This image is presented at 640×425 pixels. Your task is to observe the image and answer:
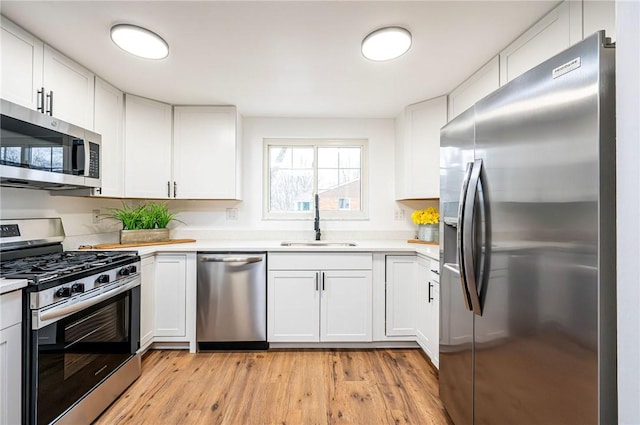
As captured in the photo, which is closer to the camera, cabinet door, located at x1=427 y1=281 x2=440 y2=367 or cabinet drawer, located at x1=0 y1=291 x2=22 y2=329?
cabinet drawer, located at x1=0 y1=291 x2=22 y2=329

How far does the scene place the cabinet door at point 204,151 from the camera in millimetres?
2783

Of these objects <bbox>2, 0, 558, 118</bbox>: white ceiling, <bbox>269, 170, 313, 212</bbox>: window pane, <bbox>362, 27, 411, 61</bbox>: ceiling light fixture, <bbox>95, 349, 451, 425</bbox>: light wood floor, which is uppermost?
<bbox>2, 0, 558, 118</bbox>: white ceiling

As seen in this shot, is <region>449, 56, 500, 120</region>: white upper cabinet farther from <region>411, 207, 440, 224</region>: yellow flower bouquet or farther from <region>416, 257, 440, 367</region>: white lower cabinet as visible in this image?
<region>416, 257, 440, 367</region>: white lower cabinet

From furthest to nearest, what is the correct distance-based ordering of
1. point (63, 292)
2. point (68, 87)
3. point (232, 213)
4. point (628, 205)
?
Result: point (232, 213), point (68, 87), point (63, 292), point (628, 205)

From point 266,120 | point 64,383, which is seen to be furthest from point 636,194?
point 266,120

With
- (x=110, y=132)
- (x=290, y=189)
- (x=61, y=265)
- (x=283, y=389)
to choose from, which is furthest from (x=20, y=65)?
(x=283, y=389)

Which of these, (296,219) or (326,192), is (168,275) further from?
(326,192)

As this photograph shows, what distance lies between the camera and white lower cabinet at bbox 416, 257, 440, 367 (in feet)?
6.76

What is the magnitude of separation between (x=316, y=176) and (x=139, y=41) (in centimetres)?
191

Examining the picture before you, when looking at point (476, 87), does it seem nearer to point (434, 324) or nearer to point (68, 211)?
point (434, 324)

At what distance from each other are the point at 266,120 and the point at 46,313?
7.98ft

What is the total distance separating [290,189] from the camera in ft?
10.5

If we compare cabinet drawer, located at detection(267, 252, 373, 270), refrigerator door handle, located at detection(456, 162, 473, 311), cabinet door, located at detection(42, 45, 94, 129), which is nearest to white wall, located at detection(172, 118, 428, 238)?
cabinet drawer, located at detection(267, 252, 373, 270)

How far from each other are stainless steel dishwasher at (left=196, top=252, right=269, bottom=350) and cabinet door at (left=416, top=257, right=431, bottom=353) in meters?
1.29
